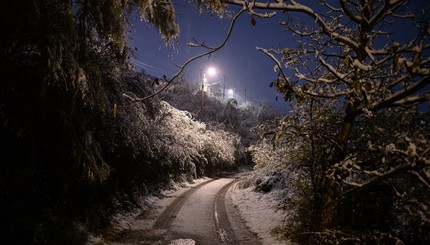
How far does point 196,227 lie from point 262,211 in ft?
13.2

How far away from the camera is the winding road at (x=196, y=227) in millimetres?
9281

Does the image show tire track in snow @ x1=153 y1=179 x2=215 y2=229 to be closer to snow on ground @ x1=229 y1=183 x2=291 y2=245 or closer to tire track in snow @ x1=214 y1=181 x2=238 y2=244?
tire track in snow @ x1=214 y1=181 x2=238 y2=244

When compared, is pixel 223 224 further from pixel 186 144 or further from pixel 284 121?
pixel 186 144

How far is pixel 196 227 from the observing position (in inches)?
425

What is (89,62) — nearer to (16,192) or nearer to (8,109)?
(8,109)

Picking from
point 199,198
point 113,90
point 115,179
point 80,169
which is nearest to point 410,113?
point 80,169

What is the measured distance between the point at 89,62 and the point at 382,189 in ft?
26.2

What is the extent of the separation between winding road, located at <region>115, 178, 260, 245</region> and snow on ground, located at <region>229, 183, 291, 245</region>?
350mm

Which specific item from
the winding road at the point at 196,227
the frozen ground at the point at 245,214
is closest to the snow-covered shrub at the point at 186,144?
the frozen ground at the point at 245,214

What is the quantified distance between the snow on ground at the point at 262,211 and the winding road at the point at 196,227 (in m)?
0.35

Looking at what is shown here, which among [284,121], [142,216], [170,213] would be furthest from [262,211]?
[284,121]

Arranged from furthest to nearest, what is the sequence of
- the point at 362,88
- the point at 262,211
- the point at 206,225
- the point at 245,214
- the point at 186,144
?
the point at 186,144, the point at 262,211, the point at 245,214, the point at 206,225, the point at 362,88

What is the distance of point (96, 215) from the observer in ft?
30.0

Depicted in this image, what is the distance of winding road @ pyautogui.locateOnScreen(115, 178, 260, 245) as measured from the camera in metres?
9.28
